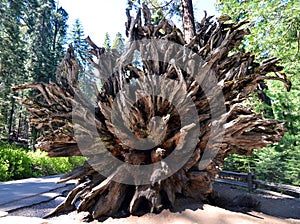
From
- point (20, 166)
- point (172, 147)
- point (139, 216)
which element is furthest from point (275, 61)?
point (20, 166)

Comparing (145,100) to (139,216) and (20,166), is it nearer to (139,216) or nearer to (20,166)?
(139,216)

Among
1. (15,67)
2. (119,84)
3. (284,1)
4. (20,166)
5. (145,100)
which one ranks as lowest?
(20,166)

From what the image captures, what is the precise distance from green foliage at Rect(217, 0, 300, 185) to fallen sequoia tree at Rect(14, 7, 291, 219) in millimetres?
3368

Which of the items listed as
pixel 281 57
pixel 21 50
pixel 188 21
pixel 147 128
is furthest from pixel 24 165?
pixel 21 50

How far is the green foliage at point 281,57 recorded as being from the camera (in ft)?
20.8

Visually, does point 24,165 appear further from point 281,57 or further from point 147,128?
point 281,57

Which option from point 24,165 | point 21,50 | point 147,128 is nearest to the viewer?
point 147,128

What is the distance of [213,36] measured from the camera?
4176mm

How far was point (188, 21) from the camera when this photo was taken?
5.21 meters

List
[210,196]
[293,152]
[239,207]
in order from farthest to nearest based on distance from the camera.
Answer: [293,152] < [210,196] < [239,207]

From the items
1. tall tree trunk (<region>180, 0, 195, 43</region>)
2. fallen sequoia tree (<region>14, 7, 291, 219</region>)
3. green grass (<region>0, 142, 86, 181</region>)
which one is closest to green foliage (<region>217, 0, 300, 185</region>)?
tall tree trunk (<region>180, 0, 195, 43</region>)

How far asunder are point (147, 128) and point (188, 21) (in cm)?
333

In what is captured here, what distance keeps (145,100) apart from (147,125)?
0.35 metres

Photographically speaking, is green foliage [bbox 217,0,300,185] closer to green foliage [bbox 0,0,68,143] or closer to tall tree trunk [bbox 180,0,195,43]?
tall tree trunk [bbox 180,0,195,43]
